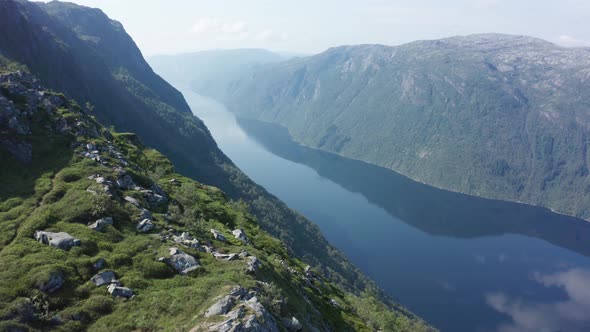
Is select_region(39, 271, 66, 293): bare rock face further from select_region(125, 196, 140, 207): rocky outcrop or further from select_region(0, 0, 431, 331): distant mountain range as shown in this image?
select_region(125, 196, 140, 207): rocky outcrop

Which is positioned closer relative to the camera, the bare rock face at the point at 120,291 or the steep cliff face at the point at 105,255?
the steep cliff face at the point at 105,255

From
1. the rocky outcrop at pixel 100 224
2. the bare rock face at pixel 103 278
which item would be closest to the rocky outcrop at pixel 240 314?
the bare rock face at pixel 103 278

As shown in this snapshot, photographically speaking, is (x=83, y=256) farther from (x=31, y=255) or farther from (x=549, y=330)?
(x=549, y=330)

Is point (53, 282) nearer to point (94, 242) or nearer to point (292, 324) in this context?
point (94, 242)

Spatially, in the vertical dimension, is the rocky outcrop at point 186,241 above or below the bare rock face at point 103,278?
below

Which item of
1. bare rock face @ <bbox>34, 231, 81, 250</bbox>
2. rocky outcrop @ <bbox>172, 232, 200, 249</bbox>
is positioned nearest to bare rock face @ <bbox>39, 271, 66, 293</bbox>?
bare rock face @ <bbox>34, 231, 81, 250</bbox>

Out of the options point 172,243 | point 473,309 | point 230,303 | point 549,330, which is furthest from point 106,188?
point 549,330

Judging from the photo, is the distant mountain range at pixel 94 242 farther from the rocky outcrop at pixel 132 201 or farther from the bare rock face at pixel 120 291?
the rocky outcrop at pixel 132 201
